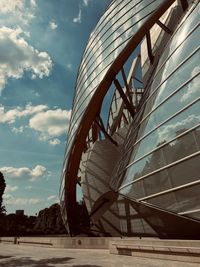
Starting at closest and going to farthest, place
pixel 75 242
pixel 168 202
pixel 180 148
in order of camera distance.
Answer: pixel 180 148, pixel 168 202, pixel 75 242

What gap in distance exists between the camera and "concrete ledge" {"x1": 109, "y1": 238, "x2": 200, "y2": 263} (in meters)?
9.82

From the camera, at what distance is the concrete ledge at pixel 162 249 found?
982 cm

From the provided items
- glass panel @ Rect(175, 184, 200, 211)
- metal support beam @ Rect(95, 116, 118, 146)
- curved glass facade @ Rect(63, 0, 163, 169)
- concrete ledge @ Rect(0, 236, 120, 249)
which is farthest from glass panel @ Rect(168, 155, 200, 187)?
metal support beam @ Rect(95, 116, 118, 146)

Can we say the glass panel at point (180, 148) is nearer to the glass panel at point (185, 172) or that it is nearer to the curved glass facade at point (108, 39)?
the glass panel at point (185, 172)

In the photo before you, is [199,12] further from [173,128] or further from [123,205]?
[123,205]

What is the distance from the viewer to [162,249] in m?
11.2

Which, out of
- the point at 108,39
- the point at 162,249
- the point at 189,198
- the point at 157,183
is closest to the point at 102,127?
the point at 108,39

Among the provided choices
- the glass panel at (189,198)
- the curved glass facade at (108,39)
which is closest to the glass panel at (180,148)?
the glass panel at (189,198)

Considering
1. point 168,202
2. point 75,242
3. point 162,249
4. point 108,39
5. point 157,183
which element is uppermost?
point 108,39

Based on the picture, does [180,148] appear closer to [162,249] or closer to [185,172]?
[185,172]

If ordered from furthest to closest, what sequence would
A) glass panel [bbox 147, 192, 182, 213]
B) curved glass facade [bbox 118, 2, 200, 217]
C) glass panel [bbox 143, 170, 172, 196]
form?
glass panel [bbox 143, 170, 172, 196]
glass panel [bbox 147, 192, 182, 213]
curved glass facade [bbox 118, 2, 200, 217]

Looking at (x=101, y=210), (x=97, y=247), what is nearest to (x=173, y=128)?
(x=97, y=247)

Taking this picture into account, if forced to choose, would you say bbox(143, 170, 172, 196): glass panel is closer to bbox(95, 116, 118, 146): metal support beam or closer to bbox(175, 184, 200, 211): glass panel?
bbox(175, 184, 200, 211): glass panel

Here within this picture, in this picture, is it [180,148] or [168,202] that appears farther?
[168,202]
